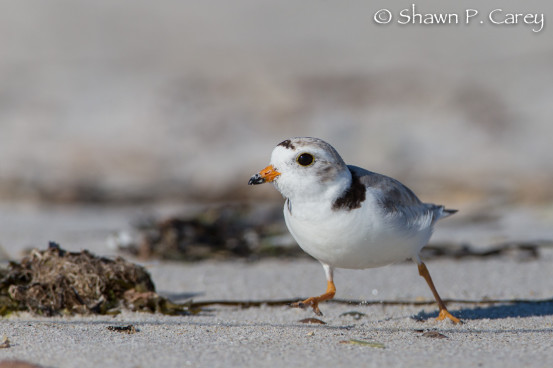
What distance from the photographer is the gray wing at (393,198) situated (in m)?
3.55

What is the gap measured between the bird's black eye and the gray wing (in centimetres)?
27

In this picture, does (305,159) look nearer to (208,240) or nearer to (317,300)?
(317,300)

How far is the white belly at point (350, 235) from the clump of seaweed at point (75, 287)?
2.84 feet

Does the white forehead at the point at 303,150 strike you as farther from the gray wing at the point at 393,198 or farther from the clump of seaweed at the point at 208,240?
the clump of seaweed at the point at 208,240

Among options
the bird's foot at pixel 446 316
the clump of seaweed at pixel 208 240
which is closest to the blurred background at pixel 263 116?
the clump of seaweed at pixel 208 240

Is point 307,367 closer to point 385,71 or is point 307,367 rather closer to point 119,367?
point 119,367

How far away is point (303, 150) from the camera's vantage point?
3.55 metres

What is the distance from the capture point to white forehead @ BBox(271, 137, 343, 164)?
11.6ft

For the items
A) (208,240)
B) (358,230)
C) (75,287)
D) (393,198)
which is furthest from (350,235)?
(208,240)

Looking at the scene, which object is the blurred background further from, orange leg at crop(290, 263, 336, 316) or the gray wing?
orange leg at crop(290, 263, 336, 316)

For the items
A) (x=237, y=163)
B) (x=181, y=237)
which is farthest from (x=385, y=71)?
(x=181, y=237)

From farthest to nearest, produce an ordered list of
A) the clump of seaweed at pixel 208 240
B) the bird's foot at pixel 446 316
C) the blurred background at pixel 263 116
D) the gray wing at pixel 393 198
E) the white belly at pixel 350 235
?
the blurred background at pixel 263 116
the clump of seaweed at pixel 208 240
the bird's foot at pixel 446 316
the gray wing at pixel 393 198
the white belly at pixel 350 235

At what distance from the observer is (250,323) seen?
3.57m

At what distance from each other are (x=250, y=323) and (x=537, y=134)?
7.96 meters
